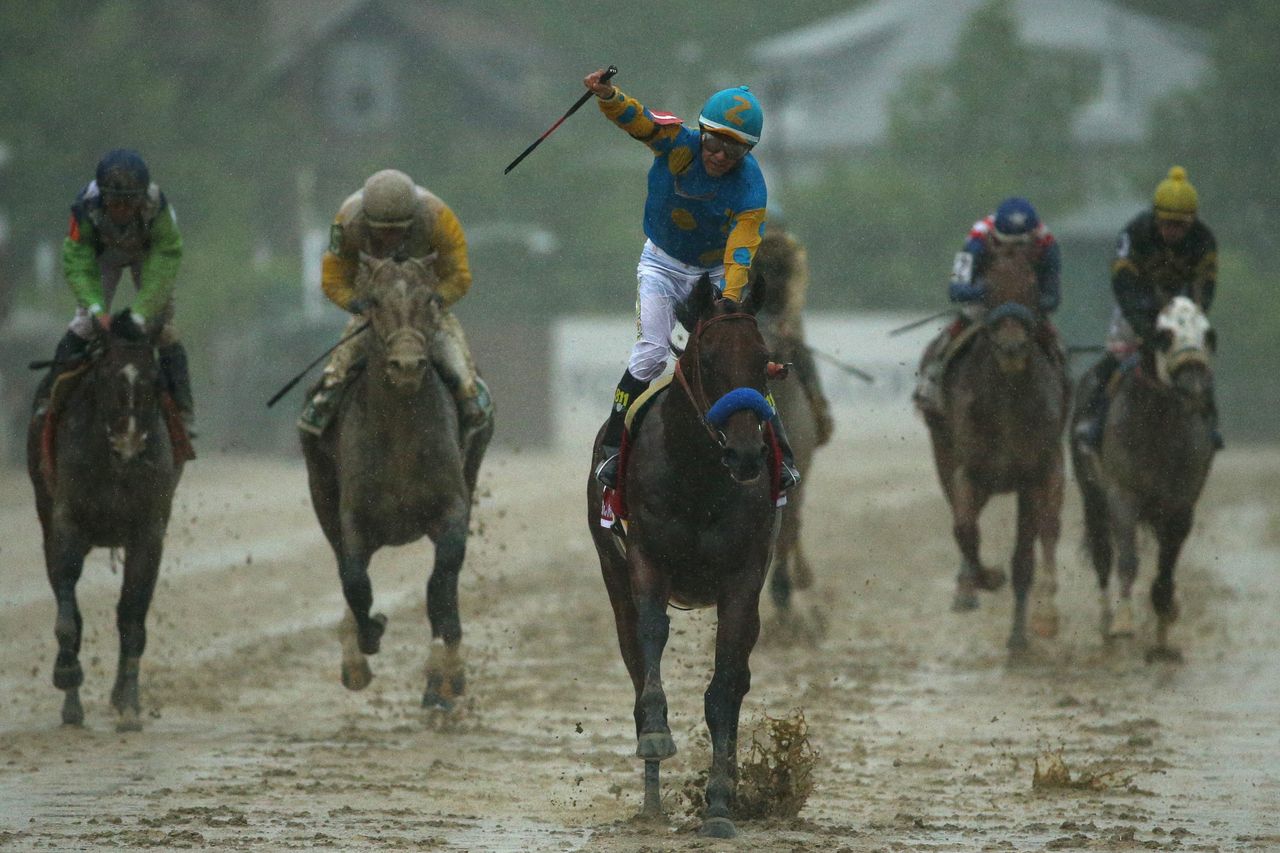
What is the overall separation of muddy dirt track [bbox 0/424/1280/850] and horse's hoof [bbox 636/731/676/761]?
0.29m

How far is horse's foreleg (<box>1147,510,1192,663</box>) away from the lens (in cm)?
1263

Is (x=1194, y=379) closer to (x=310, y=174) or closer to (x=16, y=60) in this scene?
(x=16, y=60)

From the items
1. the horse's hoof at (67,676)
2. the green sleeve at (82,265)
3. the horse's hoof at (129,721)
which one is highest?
the green sleeve at (82,265)

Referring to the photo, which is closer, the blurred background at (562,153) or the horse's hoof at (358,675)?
the horse's hoof at (358,675)

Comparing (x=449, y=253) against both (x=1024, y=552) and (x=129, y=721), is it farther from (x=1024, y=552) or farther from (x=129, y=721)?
(x=1024, y=552)

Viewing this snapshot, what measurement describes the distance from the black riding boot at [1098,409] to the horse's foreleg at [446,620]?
465 centimetres

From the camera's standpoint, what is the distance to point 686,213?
27.8ft

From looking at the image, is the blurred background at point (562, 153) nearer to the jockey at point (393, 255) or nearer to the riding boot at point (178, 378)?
the riding boot at point (178, 378)

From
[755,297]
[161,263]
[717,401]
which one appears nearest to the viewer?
[717,401]

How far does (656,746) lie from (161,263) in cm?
462

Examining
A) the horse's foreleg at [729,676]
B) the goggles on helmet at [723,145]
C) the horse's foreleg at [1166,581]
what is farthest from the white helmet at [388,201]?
the horse's foreleg at [1166,581]

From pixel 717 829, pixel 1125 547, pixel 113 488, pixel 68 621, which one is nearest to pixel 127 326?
pixel 113 488

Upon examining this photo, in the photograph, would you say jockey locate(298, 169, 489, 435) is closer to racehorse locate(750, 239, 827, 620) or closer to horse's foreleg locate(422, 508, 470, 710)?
horse's foreleg locate(422, 508, 470, 710)

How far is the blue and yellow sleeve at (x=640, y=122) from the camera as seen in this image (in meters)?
8.21
